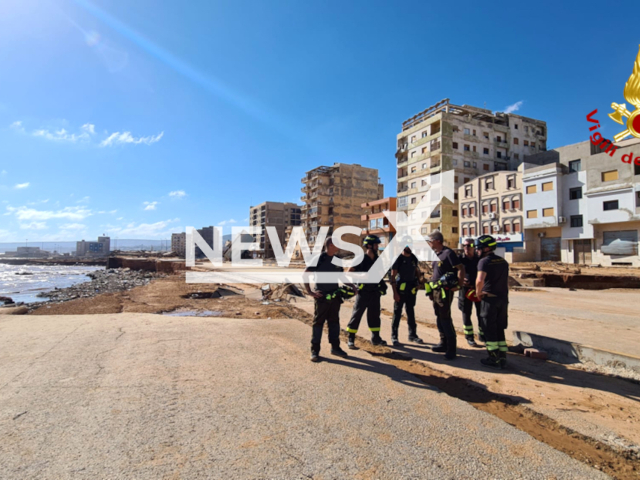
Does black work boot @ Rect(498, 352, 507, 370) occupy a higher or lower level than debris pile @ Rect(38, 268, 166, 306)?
higher

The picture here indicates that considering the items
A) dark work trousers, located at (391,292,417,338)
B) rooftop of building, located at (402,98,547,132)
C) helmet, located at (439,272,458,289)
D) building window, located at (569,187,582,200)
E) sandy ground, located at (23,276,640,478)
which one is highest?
rooftop of building, located at (402,98,547,132)

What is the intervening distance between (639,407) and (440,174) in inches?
1905

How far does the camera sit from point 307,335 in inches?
248

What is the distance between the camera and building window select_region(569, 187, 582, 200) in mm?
35787

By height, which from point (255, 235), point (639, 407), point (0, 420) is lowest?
point (639, 407)

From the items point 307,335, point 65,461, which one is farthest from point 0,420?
point 307,335

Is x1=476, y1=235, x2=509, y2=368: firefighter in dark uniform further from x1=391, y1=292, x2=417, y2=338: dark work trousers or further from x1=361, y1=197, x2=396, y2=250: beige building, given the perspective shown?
x1=361, y1=197, x2=396, y2=250: beige building

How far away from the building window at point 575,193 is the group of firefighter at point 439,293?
3863 cm

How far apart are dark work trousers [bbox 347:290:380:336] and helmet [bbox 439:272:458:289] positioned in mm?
1053

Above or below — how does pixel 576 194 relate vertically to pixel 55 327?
above

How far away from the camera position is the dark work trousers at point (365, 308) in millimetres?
5500

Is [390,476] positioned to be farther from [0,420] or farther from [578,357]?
[578,357]

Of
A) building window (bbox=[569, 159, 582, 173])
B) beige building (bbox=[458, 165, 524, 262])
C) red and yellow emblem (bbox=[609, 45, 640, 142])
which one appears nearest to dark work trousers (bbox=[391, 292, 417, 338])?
red and yellow emblem (bbox=[609, 45, 640, 142])

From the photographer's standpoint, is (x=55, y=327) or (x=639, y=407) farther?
(x=55, y=327)
